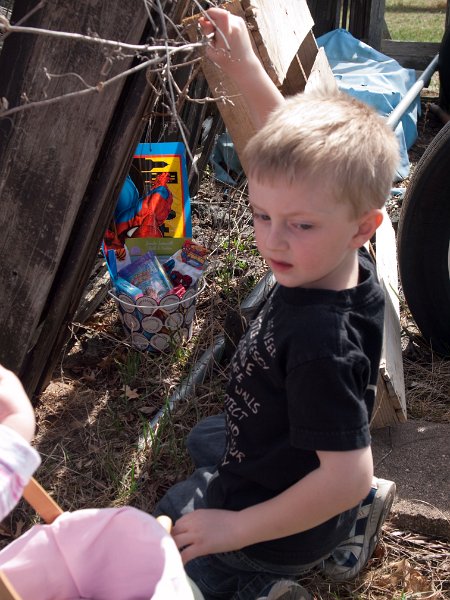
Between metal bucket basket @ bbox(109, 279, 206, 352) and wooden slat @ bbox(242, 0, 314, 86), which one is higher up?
wooden slat @ bbox(242, 0, 314, 86)

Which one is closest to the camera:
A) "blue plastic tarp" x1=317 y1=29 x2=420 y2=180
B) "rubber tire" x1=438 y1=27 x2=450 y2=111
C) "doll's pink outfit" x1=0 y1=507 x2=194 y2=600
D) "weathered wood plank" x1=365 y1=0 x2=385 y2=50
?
"doll's pink outfit" x1=0 y1=507 x2=194 y2=600

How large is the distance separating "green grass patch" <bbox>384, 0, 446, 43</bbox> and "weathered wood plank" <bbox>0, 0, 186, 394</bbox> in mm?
8547

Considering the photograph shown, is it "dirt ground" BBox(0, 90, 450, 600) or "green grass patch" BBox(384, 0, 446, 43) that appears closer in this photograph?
"dirt ground" BBox(0, 90, 450, 600)

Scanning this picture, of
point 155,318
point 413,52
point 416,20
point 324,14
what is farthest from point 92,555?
point 416,20

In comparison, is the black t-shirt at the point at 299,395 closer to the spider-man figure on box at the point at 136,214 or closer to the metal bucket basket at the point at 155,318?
the metal bucket basket at the point at 155,318

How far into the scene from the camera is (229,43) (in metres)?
2.09

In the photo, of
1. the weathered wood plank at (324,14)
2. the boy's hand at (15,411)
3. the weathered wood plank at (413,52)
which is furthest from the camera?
the weathered wood plank at (413,52)

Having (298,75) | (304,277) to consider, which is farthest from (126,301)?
(304,277)

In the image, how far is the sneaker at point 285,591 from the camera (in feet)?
6.21

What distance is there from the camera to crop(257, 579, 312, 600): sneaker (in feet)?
6.21

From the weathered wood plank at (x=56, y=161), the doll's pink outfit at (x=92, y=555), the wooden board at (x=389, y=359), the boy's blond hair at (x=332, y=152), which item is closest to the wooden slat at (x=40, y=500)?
the doll's pink outfit at (x=92, y=555)

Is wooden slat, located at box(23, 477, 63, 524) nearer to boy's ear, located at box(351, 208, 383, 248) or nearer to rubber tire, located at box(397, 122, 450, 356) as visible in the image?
boy's ear, located at box(351, 208, 383, 248)

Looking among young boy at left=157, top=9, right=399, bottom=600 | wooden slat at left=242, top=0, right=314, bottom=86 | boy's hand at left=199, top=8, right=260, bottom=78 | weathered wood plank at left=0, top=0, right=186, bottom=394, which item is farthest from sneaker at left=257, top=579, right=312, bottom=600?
wooden slat at left=242, top=0, right=314, bottom=86

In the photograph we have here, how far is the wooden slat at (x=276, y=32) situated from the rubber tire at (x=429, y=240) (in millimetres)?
715
